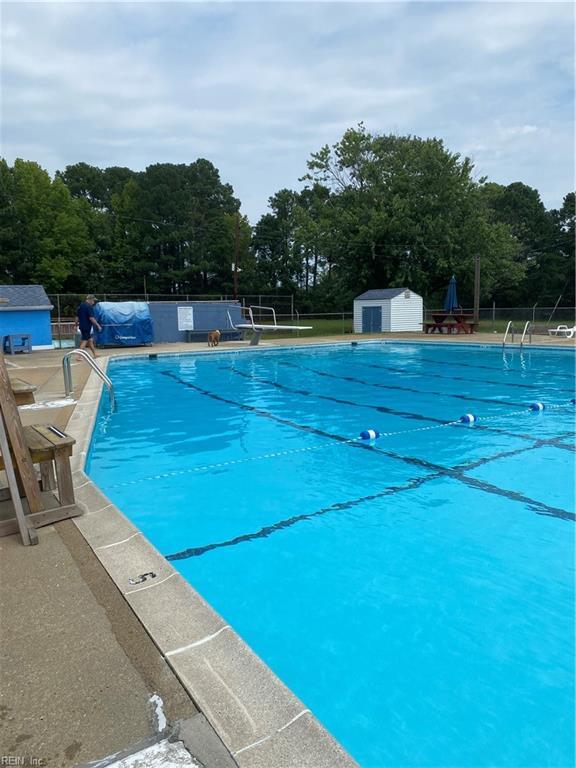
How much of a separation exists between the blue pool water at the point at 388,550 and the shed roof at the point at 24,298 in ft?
35.1

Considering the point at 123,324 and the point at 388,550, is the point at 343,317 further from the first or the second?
the point at 388,550

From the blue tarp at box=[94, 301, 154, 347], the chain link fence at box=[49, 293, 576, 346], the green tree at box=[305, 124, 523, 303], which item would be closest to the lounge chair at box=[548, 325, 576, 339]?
the chain link fence at box=[49, 293, 576, 346]

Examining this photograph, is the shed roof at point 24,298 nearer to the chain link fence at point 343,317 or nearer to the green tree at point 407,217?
the chain link fence at point 343,317

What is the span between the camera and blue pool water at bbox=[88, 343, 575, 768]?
255 cm

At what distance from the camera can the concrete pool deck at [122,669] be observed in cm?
163

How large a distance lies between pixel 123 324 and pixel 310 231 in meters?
16.4

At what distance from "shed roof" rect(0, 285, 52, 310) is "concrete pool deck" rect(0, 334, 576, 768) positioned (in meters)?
16.7

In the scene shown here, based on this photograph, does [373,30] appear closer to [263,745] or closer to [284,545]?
[284,545]

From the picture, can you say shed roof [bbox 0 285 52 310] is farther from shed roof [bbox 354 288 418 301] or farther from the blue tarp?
shed roof [bbox 354 288 418 301]

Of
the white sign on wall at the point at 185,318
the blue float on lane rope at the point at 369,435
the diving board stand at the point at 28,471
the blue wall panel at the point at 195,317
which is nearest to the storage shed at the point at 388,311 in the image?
the blue wall panel at the point at 195,317

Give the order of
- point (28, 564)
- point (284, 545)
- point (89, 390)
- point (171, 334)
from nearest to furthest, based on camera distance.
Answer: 1. point (28, 564)
2. point (284, 545)
3. point (89, 390)
4. point (171, 334)

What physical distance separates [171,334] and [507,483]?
18.1 m

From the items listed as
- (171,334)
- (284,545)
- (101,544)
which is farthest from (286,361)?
(101,544)

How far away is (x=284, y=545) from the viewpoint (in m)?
4.21
